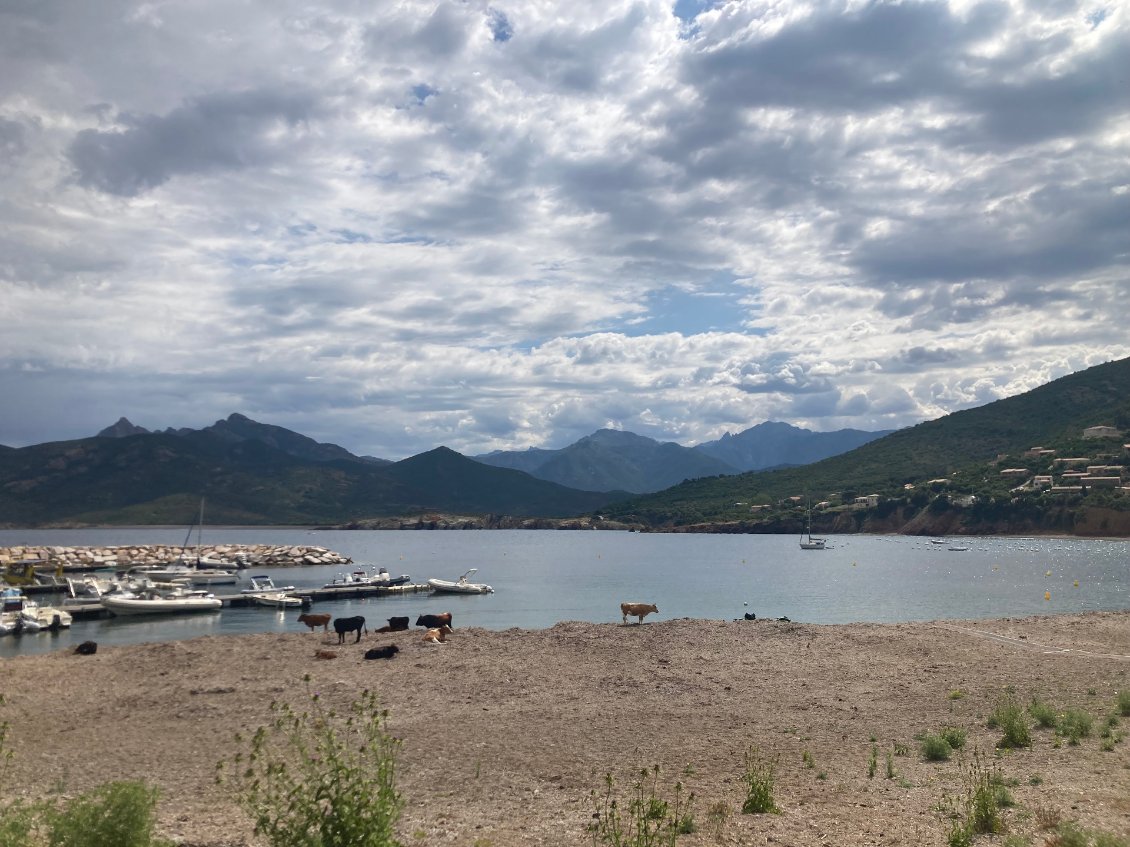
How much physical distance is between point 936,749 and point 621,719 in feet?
17.2

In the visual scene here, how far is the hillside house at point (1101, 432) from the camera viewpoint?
130 m

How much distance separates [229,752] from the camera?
13531 millimetres

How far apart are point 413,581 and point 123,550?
46722mm

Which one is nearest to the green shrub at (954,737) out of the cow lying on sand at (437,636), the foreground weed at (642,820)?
the foreground weed at (642,820)

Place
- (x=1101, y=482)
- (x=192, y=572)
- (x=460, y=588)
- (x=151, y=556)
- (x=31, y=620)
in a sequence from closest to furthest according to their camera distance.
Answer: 1. (x=31, y=620)
2. (x=460, y=588)
3. (x=192, y=572)
4. (x=151, y=556)
5. (x=1101, y=482)

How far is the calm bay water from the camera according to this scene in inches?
1674

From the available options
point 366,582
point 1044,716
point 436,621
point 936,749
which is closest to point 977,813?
point 936,749

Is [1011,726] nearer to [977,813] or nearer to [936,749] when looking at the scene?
[936,749]

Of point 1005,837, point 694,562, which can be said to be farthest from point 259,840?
point 694,562

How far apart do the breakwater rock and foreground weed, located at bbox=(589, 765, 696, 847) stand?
272ft

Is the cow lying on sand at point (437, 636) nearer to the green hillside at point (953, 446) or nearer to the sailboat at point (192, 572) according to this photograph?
the sailboat at point (192, 572)

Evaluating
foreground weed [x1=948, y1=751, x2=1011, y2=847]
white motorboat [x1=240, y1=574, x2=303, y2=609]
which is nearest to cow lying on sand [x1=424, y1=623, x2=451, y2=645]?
foreground weed [x1=948, y1=751, x2=1011, y2=847]

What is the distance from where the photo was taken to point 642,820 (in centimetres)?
783

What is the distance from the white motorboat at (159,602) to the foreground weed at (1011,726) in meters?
43.8
